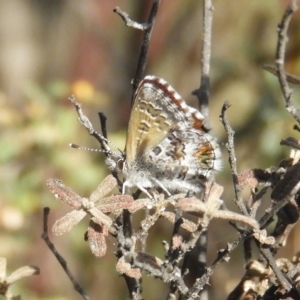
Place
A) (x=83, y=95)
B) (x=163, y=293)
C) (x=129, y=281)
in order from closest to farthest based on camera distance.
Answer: (x=129, y=281) → (x=163, y=293) → (x=83, y=95)

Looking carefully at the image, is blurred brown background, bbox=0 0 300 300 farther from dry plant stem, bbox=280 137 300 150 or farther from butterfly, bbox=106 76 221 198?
dry plant stem, bbox=280 137 300 150

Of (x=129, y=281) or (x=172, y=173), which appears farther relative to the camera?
(x=172, y=173)

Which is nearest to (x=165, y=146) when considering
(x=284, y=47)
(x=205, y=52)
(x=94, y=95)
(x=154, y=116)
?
(x=154, y=116)

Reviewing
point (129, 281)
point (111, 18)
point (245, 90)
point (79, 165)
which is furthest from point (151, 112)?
point (111, 18)

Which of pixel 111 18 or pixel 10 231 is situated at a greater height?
pixel 111 18

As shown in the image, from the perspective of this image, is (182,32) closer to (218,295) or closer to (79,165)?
(79,165)

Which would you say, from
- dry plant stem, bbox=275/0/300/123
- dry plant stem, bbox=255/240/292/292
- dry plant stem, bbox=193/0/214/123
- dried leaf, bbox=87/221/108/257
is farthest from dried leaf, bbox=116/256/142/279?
dry plant stem, bbox=193/0/214/123

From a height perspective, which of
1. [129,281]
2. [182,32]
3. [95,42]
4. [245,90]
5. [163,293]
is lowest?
[129,281]

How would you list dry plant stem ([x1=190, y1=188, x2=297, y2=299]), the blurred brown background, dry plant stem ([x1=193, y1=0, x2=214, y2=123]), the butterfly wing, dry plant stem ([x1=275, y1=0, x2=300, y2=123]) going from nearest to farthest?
1. dry plant stem ([x1=275, y1=0, x2=300, y2=123])
2. dry plant stem ([x1=190, y1=188, x2=297, y2=299])
3. dry plant stem ([x1=193, y1=0, x2=214, y2=123])
4. the butterfly wing
5. the blurred brown background

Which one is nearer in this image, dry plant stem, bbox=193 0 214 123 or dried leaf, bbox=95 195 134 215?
dried leaf, bbox=95 195 134 215
